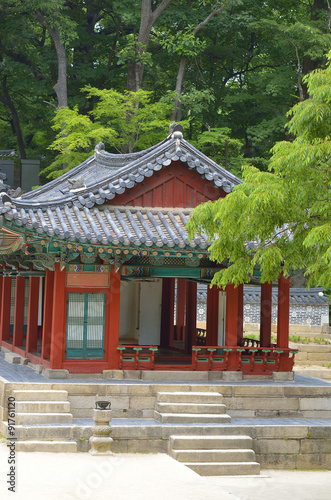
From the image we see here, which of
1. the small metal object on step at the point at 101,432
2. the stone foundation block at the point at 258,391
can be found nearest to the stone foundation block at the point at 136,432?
the small metal object on step at the point at 101,432

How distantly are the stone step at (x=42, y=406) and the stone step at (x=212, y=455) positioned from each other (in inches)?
104

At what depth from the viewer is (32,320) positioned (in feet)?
70.7

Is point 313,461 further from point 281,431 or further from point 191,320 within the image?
point 191,320

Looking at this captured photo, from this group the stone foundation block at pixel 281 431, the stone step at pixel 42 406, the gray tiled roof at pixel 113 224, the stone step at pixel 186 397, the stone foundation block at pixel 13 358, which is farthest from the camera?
the stone foundation block at pixel 13 358

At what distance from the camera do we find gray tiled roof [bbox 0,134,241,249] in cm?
1762

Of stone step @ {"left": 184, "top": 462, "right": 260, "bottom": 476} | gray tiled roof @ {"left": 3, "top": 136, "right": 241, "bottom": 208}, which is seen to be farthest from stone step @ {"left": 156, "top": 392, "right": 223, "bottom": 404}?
gray tiled roof @ {"left": 3, "top": 136, "right": 241, "bottom": 208}

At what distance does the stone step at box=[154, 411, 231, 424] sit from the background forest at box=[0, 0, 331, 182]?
1961 cm

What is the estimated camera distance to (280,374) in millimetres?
19797

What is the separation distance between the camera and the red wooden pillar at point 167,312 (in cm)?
2364

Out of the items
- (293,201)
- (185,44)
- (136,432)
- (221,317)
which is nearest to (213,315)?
(221,317)

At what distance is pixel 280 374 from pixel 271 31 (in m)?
26.0

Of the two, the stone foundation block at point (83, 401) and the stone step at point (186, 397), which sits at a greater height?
the stone step at point (186, 397)

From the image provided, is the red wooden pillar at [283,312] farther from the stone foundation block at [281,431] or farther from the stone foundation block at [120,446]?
the stone foundation block at [120,446]

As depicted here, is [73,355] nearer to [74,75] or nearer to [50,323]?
[50,323]
